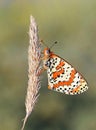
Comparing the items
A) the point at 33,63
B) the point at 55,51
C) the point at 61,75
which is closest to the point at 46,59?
the point at 61,75

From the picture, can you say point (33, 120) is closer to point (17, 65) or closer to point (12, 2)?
point (17, 65)

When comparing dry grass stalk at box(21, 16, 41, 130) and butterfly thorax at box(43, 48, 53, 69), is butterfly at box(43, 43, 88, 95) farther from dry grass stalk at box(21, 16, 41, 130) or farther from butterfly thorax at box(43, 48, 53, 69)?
dry grass stalk at box(21, 16, 41, 130)

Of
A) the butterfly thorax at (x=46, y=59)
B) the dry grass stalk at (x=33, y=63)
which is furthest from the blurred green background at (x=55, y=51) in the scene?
the dry grass stalk at (x=33, y=63)

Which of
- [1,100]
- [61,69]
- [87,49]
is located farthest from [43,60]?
[87,49]

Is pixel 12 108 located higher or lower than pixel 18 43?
lower

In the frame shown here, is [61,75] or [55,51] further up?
[55,51]

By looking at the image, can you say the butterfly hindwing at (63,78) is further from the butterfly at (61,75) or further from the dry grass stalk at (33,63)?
the dry grass stalk at (33,63)

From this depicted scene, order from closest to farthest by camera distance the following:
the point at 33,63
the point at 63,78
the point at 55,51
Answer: the point at 33,63 < the point at 63,78 < the point at 55,51

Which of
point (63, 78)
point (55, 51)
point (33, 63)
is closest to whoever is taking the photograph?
point (33, 63)

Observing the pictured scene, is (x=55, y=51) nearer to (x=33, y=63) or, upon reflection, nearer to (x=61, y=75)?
(x=61, y=75)
